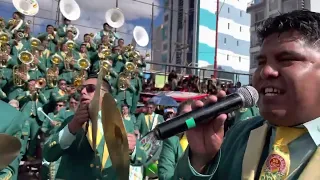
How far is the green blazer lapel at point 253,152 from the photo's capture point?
1611 millimetres

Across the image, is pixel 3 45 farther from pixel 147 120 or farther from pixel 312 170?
pixel 312 170

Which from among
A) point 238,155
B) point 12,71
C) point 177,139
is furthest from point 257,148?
point 12,71

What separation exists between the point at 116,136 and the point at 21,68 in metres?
8.53

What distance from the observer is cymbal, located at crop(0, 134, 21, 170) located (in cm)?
149

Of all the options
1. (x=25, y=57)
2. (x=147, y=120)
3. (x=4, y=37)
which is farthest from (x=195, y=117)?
(x=4, y=37)

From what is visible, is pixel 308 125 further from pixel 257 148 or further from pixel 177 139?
pixel 177 139

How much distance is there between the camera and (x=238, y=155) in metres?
1.74

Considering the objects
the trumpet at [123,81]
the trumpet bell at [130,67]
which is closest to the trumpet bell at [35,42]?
the trumpet at [123,81]

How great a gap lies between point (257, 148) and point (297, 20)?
1.84ft

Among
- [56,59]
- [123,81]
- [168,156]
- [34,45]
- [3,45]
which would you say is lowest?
[168,156]

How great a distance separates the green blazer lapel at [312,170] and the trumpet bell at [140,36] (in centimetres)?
1348

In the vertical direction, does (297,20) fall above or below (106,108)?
above

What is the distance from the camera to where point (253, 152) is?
5.47 feet

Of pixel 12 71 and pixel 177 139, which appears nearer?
pixel 177 139
